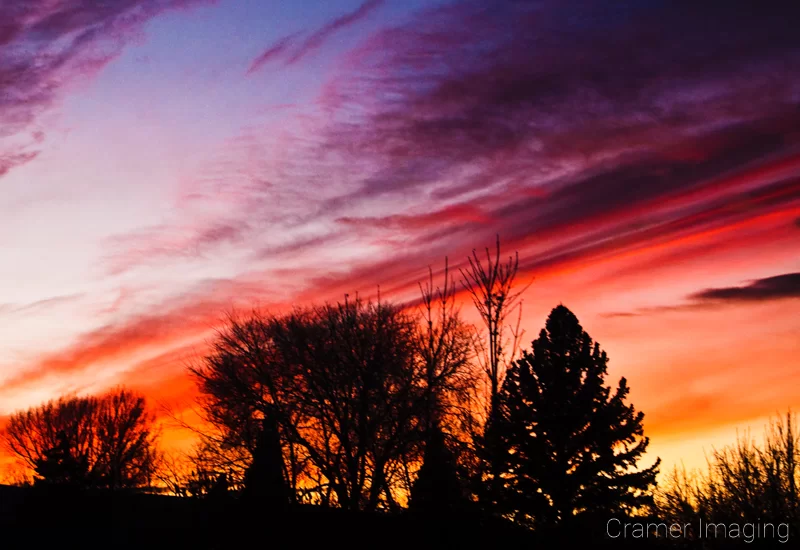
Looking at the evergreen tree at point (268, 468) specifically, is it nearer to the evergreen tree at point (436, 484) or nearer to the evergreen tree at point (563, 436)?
the evergreen tree at point (436, 484)

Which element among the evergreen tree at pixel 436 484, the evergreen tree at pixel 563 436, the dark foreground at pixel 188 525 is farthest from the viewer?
the evergreen tree at pixel 563 436

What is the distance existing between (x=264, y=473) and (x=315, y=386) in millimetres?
11055

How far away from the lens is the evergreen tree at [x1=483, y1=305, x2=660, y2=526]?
41188 mm

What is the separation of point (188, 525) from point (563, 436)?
2509 cm

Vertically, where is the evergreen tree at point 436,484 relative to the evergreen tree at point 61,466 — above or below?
below

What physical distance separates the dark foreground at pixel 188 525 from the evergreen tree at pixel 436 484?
10.9 feet

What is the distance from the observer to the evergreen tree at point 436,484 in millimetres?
26867

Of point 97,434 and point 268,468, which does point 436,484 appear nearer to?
point 268,468

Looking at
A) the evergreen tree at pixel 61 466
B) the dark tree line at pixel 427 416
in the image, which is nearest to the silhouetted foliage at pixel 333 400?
the dark tree line at pixel 427 416

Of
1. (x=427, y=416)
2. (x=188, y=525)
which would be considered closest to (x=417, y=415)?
(x=427, y=416)

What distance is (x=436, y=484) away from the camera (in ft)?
98.2

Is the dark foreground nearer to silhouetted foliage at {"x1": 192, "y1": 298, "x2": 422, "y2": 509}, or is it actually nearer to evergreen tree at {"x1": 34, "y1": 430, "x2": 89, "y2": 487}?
silhouetted foliage at {"x1": 192, "y1": 298, "x2": 422, "y2": 509}

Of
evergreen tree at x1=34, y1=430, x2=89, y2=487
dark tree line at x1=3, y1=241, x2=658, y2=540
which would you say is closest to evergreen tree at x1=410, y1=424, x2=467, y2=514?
dark tree line at x1=3, y1=241, x2=658, y2=540

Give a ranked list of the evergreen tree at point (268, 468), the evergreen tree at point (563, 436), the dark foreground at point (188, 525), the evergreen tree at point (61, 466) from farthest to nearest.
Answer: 1. the evergreen tree at point (61, 466)
2. the evergreen tree at point (563, 436)
3. the evergreen tree at point (268, 468)
4. the dark foreground at point (188, 525)
